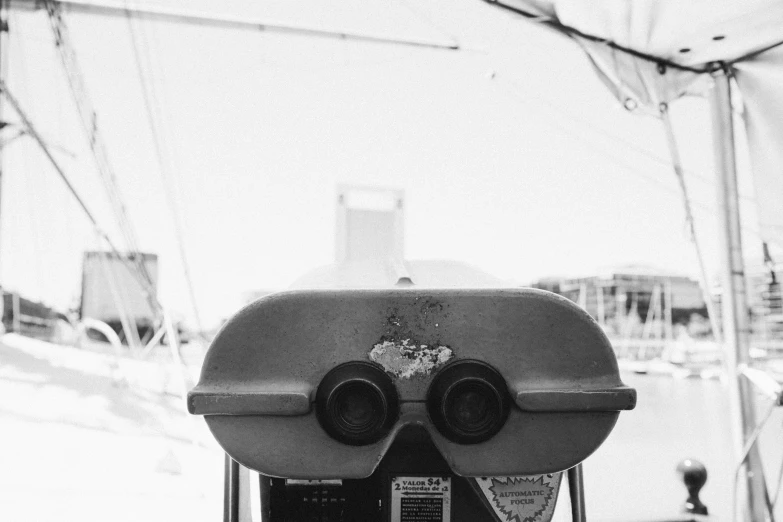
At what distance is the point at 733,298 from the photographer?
3172 millimetres

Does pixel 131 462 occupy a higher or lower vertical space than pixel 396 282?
lower

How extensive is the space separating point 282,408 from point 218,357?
125mm

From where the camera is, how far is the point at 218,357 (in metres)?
0.97

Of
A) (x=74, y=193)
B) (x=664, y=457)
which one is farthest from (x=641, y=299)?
(x=74, y=193)

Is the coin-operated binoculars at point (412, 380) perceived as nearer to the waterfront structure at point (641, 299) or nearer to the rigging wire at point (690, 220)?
the rigging wire at point (690, 220)

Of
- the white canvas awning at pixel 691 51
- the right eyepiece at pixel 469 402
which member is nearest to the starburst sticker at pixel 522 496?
the right eyepiece at pixel 469 402

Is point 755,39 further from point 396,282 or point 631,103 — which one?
point 396,282

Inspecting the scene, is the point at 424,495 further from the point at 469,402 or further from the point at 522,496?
the point at 469,402

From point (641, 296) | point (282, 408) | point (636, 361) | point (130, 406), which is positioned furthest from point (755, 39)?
point (641, 296)

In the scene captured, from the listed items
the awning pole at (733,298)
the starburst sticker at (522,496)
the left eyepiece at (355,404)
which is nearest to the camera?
the left eyepiece at (355,404)

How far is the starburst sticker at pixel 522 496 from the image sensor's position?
113 centimetres

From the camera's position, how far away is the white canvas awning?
268 centimetres

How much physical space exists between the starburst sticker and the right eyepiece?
21cm

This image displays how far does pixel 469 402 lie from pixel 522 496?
29 centimetres
